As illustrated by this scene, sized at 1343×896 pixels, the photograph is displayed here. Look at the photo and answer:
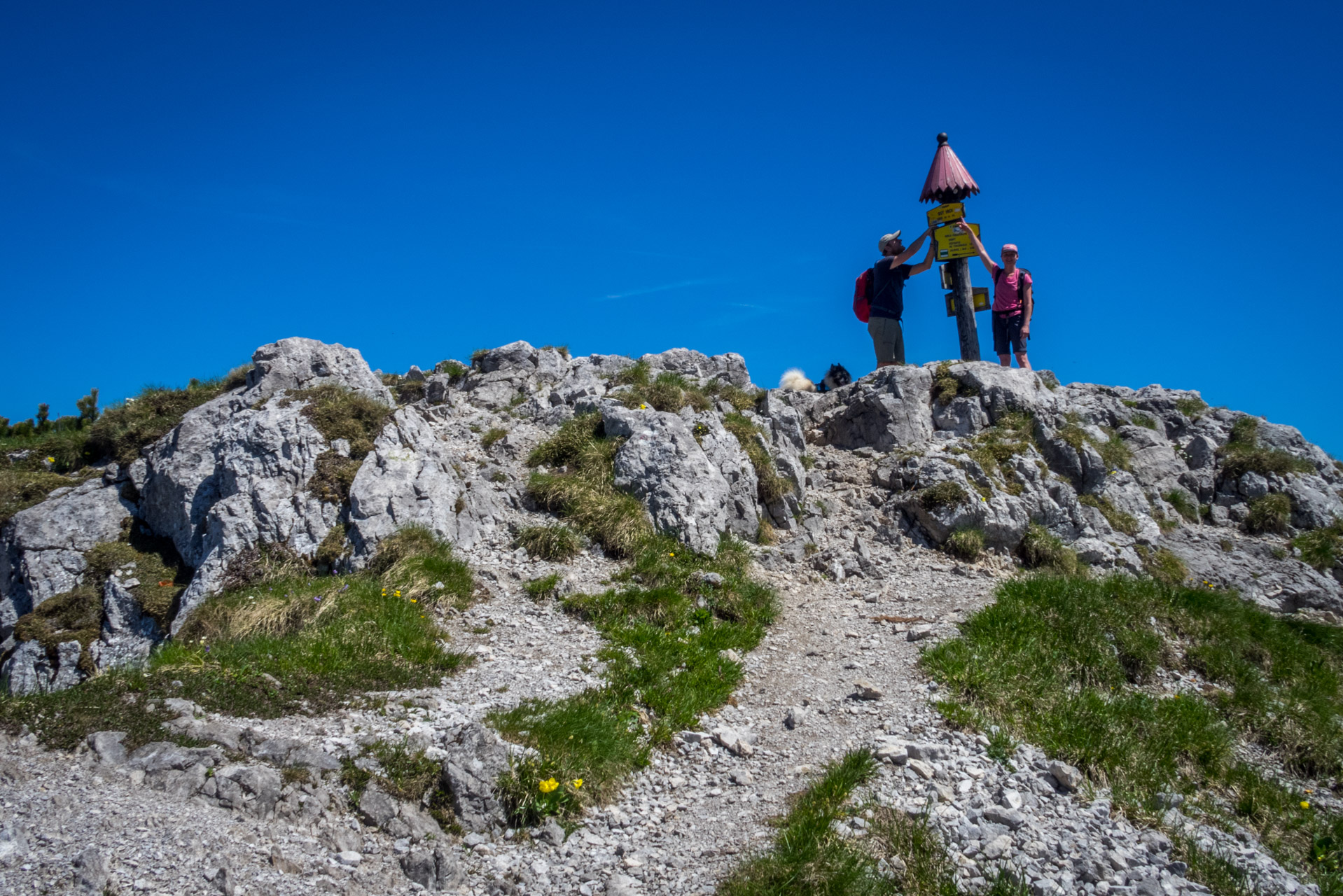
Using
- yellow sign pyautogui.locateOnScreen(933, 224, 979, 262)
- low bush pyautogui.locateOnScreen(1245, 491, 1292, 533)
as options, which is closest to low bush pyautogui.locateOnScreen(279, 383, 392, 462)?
yellow sign pyautogui.locateOnScreen(933, 224, 979, 262)

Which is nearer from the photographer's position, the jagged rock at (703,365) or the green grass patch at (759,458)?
the green grass patch at (759,458)

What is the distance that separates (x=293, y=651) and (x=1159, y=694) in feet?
40.5

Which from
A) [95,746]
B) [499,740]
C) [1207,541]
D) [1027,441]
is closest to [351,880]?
[499,740]

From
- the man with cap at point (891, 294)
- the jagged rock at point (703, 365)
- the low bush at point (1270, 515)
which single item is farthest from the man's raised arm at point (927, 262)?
the low bush at point (1270, 515)

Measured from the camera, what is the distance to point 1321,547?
62.0 ft

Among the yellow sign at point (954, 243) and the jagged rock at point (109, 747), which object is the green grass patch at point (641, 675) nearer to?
the jagged rock at point (109, 747)

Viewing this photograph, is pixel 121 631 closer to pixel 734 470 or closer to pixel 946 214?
pixel 734 470

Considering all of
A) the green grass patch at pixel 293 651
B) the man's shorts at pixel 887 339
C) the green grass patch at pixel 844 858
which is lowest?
the green grass patch at pixel 844 858

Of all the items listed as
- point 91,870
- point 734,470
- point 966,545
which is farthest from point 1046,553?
point 91,870

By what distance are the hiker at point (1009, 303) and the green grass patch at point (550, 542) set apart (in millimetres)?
14708

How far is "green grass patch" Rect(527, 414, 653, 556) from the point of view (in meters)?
14.4

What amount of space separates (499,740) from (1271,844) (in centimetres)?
834

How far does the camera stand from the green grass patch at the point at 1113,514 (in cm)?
1855

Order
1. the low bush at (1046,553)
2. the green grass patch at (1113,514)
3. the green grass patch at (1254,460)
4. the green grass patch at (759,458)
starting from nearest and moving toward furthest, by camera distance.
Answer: the low bush at (1046,553), the green grass patch at (759,458), the green grass patch at (1113,514), the green grass patch at (1254,460)
